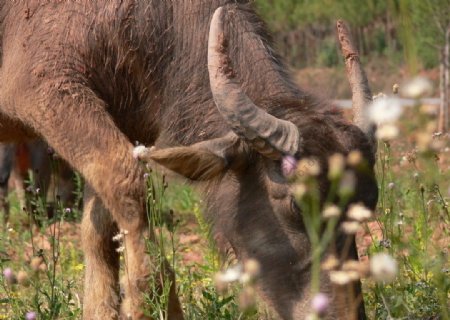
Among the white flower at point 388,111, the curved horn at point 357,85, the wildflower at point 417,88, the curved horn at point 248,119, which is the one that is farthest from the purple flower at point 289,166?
the wildflower at point 417,88

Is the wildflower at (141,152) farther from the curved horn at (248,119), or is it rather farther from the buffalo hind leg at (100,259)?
the buffalo hind leg at (100,259)

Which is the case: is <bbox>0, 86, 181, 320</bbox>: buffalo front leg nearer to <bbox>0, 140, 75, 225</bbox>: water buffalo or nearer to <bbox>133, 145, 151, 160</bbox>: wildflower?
<bbox>133, 145, 151, 160</bbox>: wildflower

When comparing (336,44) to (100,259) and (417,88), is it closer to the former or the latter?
(100,259)

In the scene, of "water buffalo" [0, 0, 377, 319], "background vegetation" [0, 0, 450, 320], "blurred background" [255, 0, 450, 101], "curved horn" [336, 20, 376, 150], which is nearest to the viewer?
"background vegetation" [0, 0, 450, 320]

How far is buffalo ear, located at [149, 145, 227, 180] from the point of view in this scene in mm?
4133

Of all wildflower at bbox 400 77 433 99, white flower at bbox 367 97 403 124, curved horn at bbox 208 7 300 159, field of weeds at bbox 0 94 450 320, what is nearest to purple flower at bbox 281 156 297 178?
field of weeds at bbox 0 94 450 320

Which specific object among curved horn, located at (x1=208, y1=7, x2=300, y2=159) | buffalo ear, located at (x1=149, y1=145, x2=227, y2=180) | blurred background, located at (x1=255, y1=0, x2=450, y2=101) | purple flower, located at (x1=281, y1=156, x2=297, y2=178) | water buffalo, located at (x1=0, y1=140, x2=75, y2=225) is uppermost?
blurred background, located at (x1=255, y1=0, x2=450, y2=101)

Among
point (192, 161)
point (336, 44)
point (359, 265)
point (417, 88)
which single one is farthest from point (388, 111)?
point (336, 44)

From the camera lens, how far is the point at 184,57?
202 inches

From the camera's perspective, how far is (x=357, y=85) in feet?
16.1

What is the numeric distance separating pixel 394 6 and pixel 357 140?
1.52 meters

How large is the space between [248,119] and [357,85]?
900 millimetres

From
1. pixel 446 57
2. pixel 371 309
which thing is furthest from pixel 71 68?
pixel 446 57

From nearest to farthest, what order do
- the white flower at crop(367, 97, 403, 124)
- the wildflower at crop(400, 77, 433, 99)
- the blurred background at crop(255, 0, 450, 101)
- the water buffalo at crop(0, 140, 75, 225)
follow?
the wildflower at crop(400, 77, 433, 99), the white flower at crop(367, 97, 403, 124), the water buffalo at crop(0, 140, 75, 225), the blurred background at crop(255, 0, 450, 101)
